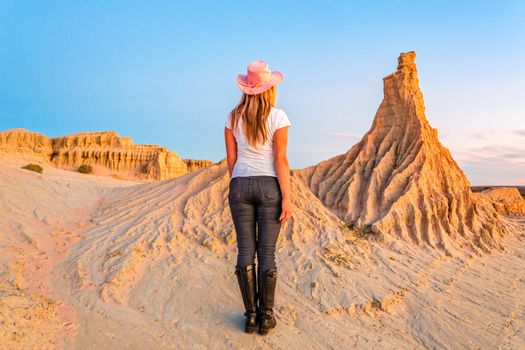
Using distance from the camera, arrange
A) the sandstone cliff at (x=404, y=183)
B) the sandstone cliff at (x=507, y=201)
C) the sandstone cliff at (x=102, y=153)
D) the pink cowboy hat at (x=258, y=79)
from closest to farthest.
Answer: the pink cowboy hat at (x=258, y=79)
the sandstone cliff at (x=404, y=183)
the sandstone cliff at (x=507, y=201)
the sandstone cliff at (x=102, y=153)

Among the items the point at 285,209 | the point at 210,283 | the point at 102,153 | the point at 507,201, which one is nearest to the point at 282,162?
the point at 285,209

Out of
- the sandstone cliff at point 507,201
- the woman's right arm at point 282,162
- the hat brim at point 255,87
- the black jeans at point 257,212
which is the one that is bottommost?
the sandstone cliff at point 507,201

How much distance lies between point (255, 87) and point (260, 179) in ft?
2.60

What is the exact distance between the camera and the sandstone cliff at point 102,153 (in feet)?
146

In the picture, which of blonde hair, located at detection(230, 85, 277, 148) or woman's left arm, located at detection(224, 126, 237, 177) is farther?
woman's left arm, located at detection(224, 126, 237, 177)

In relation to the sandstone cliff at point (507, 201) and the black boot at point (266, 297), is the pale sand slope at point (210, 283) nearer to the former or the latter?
the black boot at point (266, 297)

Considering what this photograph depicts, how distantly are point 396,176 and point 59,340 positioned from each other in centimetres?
674

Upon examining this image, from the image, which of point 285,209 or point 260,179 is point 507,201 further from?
point 260,179

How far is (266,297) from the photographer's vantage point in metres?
3.34

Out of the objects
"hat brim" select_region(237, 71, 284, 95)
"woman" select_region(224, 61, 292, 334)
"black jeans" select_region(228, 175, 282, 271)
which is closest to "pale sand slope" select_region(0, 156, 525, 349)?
"woman" select_region(224, 61, 292, 334)

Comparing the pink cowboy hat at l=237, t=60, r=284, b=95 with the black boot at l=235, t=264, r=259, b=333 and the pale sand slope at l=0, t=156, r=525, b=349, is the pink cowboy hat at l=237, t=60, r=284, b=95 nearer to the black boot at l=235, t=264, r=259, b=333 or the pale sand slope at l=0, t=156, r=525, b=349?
the black boot at l=235, t=264, r=259, b=333

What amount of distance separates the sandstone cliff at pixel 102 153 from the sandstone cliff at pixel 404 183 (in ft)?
121

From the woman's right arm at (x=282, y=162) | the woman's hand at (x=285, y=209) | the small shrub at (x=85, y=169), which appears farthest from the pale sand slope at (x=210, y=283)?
the small shrub at (x=85, y=169)

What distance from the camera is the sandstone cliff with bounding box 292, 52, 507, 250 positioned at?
733cm
